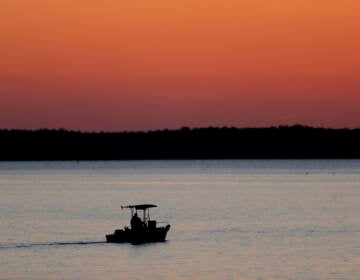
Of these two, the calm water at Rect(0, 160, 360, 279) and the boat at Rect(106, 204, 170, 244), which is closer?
the calm water at Rect(0, 160, 360, 279)

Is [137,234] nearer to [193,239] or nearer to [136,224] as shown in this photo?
[136,224]

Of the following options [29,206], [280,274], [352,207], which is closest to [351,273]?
[280,274]

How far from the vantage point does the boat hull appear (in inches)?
2808

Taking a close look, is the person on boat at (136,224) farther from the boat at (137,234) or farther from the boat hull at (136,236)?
the boat hull at (136,236)

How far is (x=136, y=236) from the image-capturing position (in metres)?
71.2

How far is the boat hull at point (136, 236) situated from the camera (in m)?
71.3

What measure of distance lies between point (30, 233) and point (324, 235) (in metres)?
21.8

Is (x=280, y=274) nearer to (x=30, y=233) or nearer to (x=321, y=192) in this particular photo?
(x=30, y=233)

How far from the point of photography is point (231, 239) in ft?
251

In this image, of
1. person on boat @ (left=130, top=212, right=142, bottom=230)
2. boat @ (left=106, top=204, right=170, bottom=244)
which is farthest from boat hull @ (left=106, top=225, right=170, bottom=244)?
person on boat @ (left=130, top=212, right=142, bottom=230)

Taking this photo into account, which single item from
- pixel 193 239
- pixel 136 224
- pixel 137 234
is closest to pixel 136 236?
pixel 137 234

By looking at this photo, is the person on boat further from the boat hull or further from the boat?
the boat hull

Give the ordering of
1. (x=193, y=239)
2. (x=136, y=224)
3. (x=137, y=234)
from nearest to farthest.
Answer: (x=137, y=234) → (x=136, y=224) → (x=193, y=239)

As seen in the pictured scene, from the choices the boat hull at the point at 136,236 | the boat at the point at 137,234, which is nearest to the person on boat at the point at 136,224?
the boat at the point at 137,234
